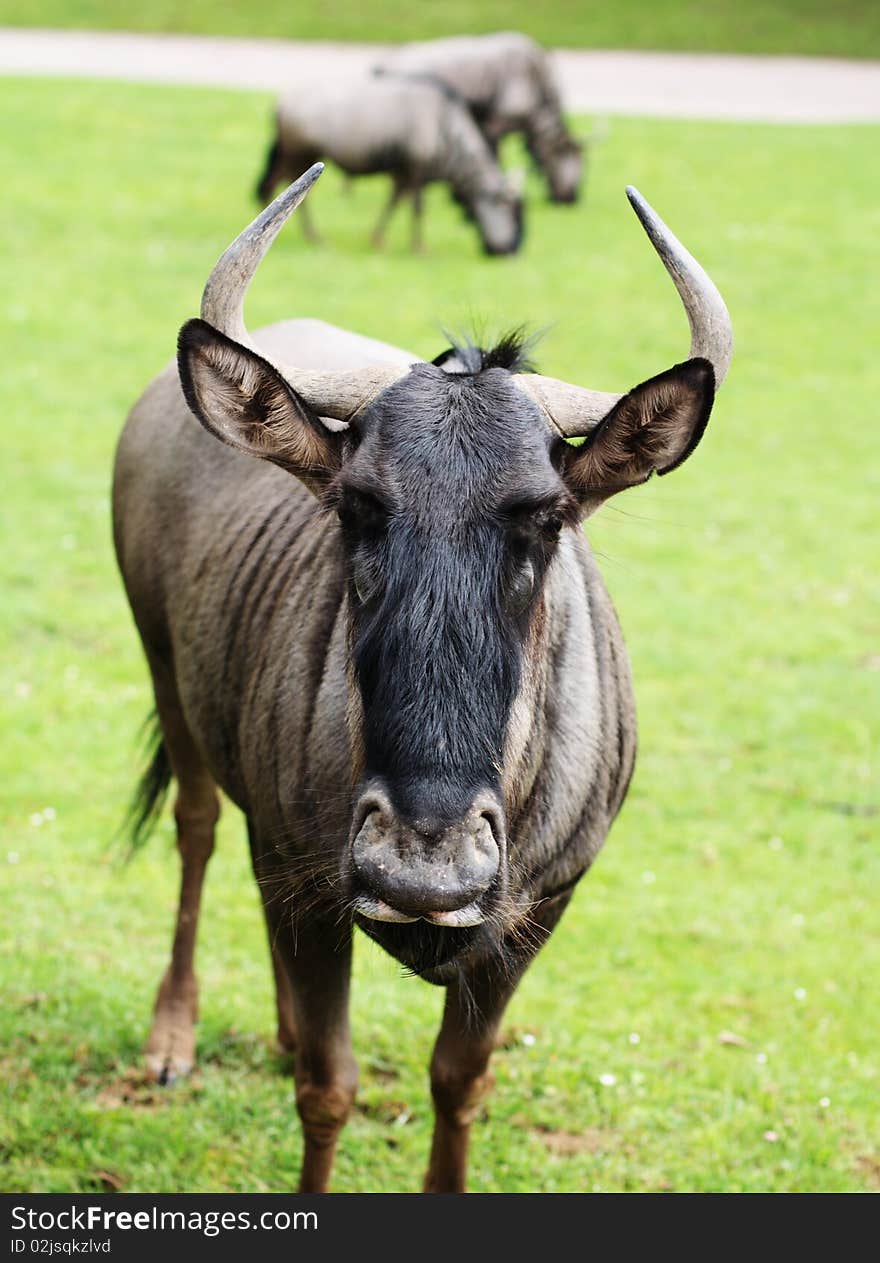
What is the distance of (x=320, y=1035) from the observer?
419 centimetres

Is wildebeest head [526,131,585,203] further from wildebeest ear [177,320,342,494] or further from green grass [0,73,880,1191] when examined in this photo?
wildebeest ear [177,320,342,494]

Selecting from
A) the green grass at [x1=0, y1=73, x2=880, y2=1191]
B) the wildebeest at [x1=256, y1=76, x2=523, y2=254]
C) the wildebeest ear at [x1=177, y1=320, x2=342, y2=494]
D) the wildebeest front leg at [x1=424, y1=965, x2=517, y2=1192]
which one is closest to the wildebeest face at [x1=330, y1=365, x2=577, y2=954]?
the wildebeest ear at [x1=177, y1=320, x2=342, y2=494]

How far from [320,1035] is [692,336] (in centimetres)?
217

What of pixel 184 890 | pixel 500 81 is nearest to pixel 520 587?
pixel 184 890

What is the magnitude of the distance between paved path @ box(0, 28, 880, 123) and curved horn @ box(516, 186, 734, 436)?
22906 millimetres

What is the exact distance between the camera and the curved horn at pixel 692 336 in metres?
3.56

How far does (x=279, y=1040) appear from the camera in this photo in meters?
5.32

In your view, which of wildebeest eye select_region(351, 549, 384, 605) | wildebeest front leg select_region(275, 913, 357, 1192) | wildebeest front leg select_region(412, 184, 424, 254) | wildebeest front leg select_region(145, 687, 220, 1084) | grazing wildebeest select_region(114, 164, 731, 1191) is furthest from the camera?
wildebeest front leg select_region(412, 184, 424, 254)

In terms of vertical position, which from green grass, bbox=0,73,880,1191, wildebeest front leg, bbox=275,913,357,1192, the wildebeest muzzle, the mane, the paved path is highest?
the mane

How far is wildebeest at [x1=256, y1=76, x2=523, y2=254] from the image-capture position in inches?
677

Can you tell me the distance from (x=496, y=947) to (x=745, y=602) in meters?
6.37

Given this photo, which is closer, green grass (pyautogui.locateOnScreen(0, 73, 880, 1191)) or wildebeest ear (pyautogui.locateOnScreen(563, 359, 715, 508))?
wildebeest ear (pyautogui.locateOnScreen(563, 359, 715, 508))

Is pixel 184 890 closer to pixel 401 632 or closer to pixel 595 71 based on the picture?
pixel 401 632

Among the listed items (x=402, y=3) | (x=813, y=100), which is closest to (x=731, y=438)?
(x=813, y=100)
